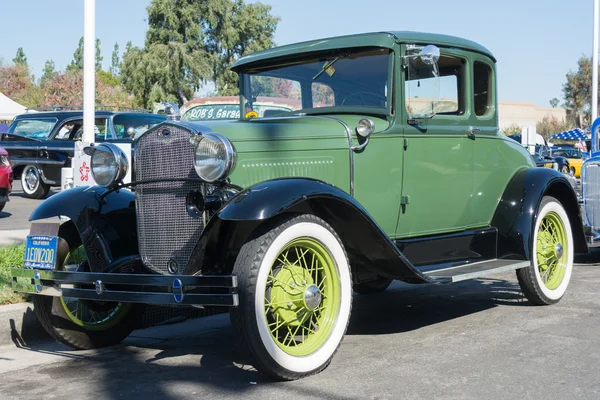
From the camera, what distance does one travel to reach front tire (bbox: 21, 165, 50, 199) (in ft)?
50.3

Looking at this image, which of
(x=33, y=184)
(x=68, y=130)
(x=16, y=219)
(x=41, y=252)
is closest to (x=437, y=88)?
(x=41, y=252)

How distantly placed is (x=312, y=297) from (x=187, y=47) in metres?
36.0

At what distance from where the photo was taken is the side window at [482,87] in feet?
19.5

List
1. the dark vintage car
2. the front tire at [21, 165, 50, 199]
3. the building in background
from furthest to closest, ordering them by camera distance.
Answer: the building in background < the front tire at [21, 165, 50, 199] < the dark vintage car

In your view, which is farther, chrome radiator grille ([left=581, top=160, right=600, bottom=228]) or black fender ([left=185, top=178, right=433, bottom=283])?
chrome radiator grille ([left=581, top=160, right=600, bottom=228])

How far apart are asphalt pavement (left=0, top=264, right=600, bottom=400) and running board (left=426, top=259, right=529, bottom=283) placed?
0.42 meters

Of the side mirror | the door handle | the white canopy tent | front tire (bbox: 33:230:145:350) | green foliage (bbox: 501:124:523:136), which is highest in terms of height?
the white canopy tent

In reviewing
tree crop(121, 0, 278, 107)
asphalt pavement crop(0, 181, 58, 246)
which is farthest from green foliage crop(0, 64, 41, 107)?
asphalt pavement crop(0, 181, 58, 246)

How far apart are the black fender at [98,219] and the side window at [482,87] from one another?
9.40 feet

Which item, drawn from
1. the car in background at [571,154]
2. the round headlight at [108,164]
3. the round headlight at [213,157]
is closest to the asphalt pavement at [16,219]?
the round headlight at [108,164]

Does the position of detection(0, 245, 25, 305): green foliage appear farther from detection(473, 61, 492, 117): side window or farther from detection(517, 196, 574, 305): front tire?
detection(517, 196, 574, 305): front tire

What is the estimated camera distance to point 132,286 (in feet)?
13.8

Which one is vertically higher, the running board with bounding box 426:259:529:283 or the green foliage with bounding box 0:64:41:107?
the green foliage with bounding box 0:64:41:107

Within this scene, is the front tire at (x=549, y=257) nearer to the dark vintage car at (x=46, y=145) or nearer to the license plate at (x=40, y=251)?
the license plate at (x=40, y=251)
